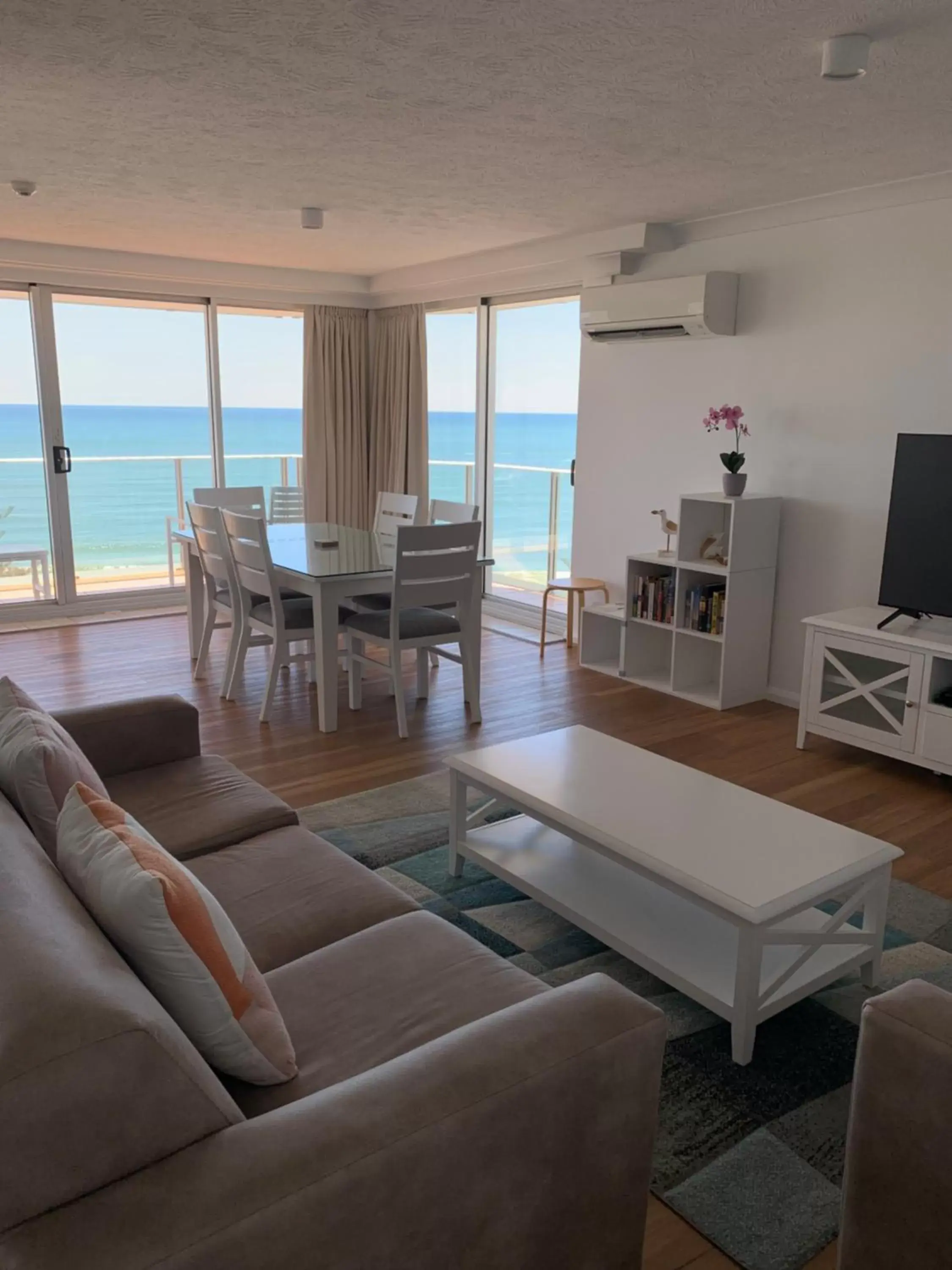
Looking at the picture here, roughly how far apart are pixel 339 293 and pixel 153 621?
9.68 feet

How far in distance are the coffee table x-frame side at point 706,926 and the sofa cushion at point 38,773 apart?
1212mm

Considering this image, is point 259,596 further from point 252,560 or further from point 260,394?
point 260,394

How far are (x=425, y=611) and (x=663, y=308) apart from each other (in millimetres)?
2024

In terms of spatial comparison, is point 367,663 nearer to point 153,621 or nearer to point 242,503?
point 242,503

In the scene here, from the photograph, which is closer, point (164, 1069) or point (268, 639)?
point (164, 1069)

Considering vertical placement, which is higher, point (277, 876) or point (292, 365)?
point (292, 365)

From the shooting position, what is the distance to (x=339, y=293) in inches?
296

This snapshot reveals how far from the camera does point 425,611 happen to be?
4.68 m

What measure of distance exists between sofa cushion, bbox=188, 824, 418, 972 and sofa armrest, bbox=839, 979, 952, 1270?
91 cm

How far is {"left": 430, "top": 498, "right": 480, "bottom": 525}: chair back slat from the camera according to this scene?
204 inches

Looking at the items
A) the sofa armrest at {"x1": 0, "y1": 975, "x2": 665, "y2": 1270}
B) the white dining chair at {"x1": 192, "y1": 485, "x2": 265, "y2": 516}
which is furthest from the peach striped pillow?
the white dining chair at {"x1": 192, "y1": 485, "x2": 265, "y2": 516}

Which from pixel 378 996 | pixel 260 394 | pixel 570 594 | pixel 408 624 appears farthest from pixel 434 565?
pixel 260 394

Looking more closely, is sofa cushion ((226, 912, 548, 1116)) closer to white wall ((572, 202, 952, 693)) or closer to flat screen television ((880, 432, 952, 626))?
flat screen television ((880, 432, 952, 626))

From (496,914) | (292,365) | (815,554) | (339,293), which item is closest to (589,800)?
(496,914)
